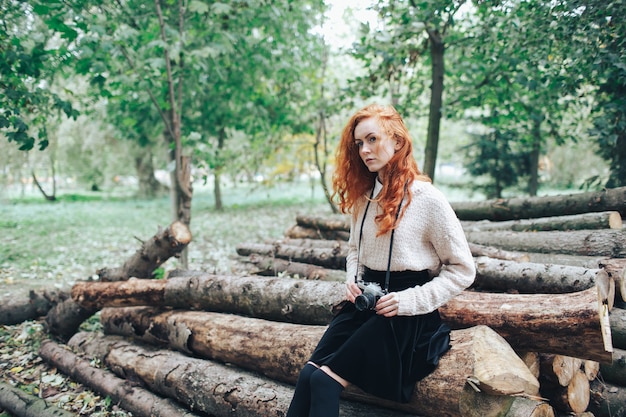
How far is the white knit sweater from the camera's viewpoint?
7.18 feet

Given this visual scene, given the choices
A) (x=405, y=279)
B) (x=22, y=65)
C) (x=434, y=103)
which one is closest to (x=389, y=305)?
(x=405, y=279)

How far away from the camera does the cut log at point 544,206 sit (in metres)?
4.75

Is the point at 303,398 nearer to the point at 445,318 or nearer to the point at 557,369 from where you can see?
the point at 445,318

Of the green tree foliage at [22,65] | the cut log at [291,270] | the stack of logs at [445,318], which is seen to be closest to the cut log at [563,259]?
the stack of logs at [445,318]

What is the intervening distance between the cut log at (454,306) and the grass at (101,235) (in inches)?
32.8

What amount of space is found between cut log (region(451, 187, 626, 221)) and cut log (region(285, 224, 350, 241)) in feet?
6.24

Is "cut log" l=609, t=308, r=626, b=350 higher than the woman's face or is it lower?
lower

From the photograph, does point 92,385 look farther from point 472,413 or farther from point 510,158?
point 510,158

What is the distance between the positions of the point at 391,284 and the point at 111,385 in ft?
9.85

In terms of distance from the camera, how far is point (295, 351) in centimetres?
295

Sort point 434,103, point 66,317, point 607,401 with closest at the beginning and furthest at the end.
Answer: point 607,401 < point 66,317 < point 434,103

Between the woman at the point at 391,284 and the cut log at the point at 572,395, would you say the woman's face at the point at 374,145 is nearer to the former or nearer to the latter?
the woman at the point at 391,284

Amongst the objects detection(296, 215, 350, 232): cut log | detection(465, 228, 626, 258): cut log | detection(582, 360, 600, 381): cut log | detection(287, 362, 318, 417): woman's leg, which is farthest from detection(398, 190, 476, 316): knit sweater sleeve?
detection(296, 215, 350, 232): cut log

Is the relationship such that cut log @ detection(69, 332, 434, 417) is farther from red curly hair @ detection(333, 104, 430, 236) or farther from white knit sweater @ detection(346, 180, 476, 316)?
red curly hair @ detection(333, 104, 430, 236)
